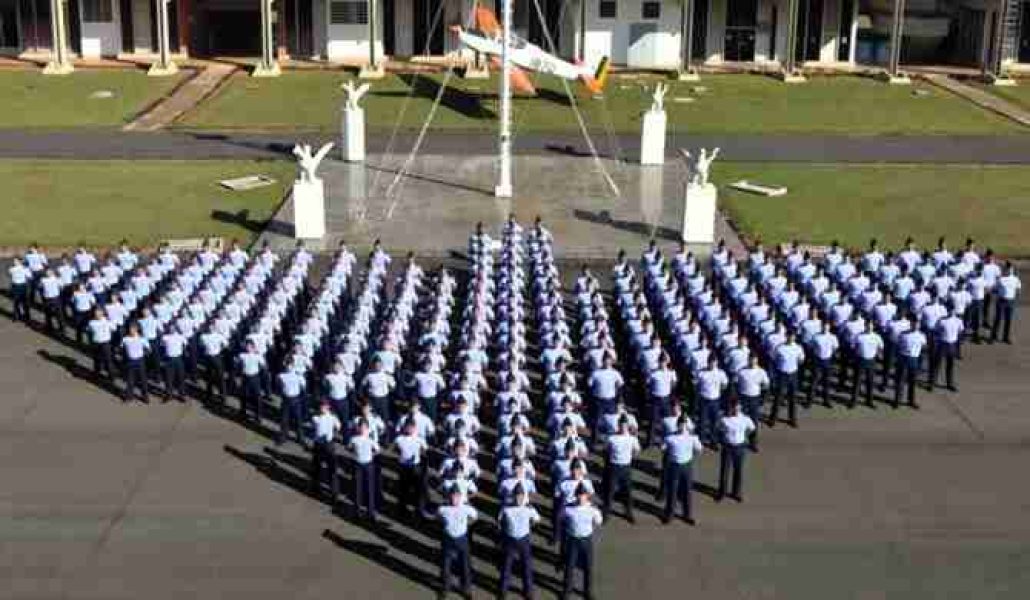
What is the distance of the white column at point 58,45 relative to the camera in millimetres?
54197

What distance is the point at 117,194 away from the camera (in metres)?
34.9

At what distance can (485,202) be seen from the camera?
3428 centimetres

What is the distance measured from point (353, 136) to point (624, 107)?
1387 centimetres

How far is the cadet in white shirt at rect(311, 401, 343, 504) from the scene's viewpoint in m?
17.6

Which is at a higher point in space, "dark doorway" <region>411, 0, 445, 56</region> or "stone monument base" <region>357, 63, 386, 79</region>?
"dark doorway" <region>411, 0, 445, 56</region>

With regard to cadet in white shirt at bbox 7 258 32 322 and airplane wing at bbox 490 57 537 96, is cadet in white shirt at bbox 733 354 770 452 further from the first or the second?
airplane wing at bbox 490 57 537 96

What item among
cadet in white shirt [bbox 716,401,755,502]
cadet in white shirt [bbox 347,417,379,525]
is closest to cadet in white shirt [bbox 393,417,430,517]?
cadet in white shirt [bbox 347,417,379,525]

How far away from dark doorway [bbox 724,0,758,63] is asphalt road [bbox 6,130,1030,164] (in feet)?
52.6

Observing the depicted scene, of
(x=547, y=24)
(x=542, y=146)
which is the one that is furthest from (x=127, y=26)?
(x=542, y=146)

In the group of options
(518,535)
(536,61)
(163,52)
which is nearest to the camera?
(518,535)

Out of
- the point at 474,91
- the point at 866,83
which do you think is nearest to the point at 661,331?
the point at 474,91

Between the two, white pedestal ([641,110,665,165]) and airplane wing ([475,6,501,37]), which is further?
airplane wing ([475,6,501,37])

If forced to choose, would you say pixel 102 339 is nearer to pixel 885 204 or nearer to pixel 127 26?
pixel 885 204

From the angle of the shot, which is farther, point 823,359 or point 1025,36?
point 1025,36
